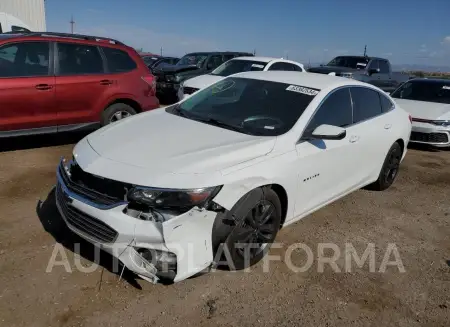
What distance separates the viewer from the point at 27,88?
220 inches

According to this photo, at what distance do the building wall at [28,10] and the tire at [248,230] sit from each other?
63.8 feet

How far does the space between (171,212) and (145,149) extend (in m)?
0.68

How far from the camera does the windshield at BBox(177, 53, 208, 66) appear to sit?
1311cm

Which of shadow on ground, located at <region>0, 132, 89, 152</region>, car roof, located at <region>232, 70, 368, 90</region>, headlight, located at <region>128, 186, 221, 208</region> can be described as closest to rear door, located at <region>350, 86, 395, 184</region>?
car roof, located at <region>232, 70, 368, 90</region>

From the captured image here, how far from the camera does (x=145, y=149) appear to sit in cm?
313

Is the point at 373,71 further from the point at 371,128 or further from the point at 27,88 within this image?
the point at 27,88

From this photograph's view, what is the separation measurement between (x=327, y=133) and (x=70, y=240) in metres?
2.46

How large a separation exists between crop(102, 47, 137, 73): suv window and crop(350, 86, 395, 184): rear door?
3.90 m

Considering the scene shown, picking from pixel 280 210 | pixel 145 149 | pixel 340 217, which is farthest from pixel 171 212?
pixel 340 217

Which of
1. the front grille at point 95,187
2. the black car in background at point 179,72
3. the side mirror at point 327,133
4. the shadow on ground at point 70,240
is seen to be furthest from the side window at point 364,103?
the black car in background at point 179,72

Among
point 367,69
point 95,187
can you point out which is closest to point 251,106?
point 95,187

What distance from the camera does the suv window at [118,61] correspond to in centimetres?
653

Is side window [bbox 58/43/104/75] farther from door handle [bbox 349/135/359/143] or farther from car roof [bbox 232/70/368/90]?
door handle [bbox 349/135/359/143]

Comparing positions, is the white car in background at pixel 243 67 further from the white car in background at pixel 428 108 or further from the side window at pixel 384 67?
the side window at pixel 384 67
